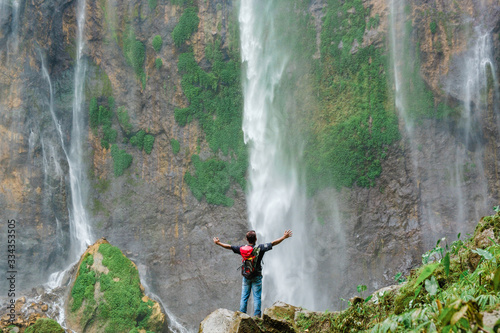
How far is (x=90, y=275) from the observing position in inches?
580

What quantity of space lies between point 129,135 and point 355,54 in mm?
10551

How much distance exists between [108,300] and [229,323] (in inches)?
455

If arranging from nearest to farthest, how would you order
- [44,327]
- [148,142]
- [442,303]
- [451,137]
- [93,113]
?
1. [442,303]
2. [44,327]
3. [451,137]
4. [93,113]
5. [148,142]

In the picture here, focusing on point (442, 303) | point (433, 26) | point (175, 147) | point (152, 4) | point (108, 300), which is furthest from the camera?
point (152, 4)

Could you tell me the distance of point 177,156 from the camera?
62.6ft

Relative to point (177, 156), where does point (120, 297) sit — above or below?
below

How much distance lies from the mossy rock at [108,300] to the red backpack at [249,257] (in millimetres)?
10854

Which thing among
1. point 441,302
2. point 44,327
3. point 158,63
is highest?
point 158,63

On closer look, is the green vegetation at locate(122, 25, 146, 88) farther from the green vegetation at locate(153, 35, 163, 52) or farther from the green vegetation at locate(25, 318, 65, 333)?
the green vegetation at locate(25, 318, 65, 333)

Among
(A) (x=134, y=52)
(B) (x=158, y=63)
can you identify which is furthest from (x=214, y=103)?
(A) (x=134, y=52)

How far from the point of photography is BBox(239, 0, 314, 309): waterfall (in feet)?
57.3

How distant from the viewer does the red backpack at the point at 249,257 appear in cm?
474

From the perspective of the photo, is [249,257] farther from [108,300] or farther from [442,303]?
[108,300]

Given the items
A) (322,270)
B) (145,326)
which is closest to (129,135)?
(145,326)
